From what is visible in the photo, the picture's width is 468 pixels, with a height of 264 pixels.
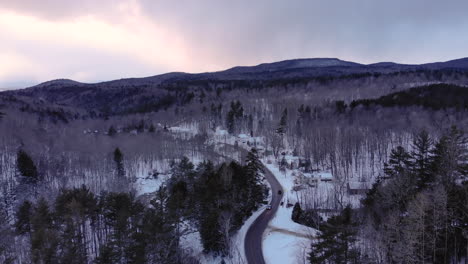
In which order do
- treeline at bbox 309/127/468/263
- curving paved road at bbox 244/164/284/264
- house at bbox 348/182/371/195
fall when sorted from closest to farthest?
treeline at bbox 309/127/468/263 < curving paved road at bbox 244/164/284/264 < house at bbox 348/182/371/195

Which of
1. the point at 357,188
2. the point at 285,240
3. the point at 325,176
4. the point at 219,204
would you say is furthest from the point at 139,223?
the point at 325,176

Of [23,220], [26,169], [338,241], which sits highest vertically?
[26,169]

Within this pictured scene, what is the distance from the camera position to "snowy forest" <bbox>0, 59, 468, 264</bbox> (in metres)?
20.3

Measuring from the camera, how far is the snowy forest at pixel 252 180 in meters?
20.3

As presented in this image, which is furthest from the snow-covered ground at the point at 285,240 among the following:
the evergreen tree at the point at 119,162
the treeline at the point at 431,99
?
the treeline at the point at 431,99

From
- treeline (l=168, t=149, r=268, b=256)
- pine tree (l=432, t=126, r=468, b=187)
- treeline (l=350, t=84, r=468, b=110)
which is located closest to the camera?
treeline (l=168, t=149, r=268, b=256)

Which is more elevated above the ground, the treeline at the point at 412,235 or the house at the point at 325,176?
the treeline at the point at 412,235

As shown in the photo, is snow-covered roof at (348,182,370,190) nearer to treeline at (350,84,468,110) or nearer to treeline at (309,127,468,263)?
treeline at (309,127,468,263)

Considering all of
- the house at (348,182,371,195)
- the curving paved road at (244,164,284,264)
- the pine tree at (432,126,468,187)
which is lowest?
the curving paved road at (244,164,284,264)

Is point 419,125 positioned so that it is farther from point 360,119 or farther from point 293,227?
point 293,227

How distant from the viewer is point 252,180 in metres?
35.7

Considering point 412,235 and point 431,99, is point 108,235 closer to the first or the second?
point 412,235

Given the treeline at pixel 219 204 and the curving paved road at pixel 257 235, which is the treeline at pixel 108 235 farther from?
the curving paved road at pixel 257 235

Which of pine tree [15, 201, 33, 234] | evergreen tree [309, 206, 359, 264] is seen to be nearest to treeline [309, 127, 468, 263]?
evergreen tree [309, 206, 359, 264]
